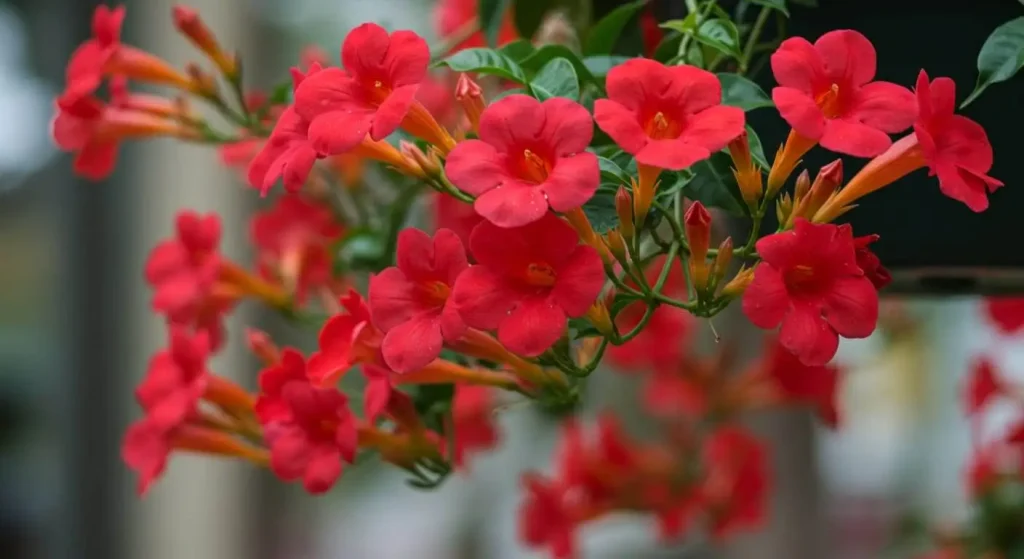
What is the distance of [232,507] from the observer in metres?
1.42

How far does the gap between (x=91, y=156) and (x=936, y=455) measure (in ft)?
4.39

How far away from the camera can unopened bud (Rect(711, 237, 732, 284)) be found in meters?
0.34

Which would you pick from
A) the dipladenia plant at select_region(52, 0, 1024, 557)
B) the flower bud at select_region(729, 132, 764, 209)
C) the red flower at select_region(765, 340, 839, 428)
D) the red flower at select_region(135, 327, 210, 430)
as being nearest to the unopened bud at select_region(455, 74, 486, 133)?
the dipladenia plant at select_region(52, 0, 1024, 557)

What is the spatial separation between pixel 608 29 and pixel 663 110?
0.16 metres

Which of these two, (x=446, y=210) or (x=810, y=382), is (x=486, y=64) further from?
(x=810, y=382)

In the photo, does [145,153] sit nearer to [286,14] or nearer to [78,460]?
[286,14]

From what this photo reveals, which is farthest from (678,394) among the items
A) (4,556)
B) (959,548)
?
(4,556)

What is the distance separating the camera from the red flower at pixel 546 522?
25.0 inches

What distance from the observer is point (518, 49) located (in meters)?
0.44

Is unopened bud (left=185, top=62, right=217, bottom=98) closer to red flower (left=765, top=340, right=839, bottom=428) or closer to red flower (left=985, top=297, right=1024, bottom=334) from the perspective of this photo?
red flower (left=765, top=340, right=839, bottom=428)

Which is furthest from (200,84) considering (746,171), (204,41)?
(746,171)

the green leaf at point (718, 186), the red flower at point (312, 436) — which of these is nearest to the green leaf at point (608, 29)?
the green leaf at point (718, 186)

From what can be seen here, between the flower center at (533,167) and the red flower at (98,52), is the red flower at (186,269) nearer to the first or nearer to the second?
the red flower at (98,52)

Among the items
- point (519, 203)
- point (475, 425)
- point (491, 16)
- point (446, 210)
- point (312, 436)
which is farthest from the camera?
point (475, 425)
